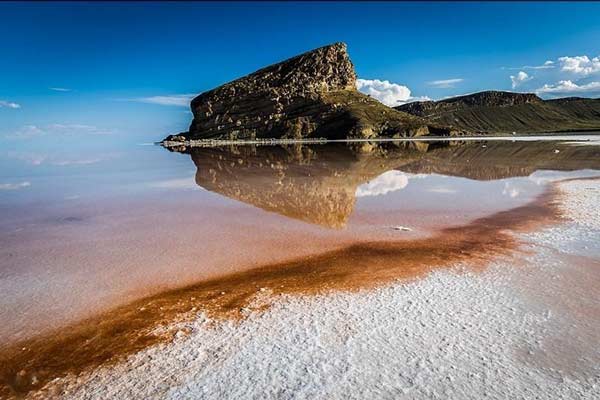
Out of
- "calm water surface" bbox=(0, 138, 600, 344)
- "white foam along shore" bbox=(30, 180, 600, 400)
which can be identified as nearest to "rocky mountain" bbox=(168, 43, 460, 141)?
"calm water surface" bbox=(0, 138, 600, 344)

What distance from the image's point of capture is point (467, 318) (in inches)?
310

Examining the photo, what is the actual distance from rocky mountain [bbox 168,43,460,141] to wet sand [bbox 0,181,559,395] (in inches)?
→ 5573

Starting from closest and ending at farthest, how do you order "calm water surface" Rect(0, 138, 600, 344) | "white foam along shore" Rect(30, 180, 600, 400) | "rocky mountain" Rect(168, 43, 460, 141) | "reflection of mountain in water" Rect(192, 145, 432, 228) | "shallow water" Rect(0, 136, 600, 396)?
"white foam along shore" Rect(30, 180, 600, 400)
"shallow water" Rect(0, 136, 600, 396)
"calm water surface" Rect(0, 138, 600, 344)
"reflection of mountain in water" Rect(192, 145, 432, 228)
"rocky mountain" Rect(168, 43, 460, 141)

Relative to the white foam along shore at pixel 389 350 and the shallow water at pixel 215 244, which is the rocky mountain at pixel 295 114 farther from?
the white foam along shore at pixel 389 350

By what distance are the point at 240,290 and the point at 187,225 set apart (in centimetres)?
793

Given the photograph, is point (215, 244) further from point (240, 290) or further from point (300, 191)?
point (300, 191)

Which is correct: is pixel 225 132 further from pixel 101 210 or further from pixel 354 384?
pixel 354 384

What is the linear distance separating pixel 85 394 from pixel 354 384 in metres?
3.88

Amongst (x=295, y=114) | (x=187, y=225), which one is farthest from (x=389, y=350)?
(x=295, y=114)

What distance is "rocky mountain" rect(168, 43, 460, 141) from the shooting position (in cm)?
16338

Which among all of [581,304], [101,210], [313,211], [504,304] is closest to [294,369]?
[504,304]

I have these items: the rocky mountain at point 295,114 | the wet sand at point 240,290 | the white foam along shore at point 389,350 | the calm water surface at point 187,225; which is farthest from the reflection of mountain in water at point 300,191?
the rocky mountain at point 295,114

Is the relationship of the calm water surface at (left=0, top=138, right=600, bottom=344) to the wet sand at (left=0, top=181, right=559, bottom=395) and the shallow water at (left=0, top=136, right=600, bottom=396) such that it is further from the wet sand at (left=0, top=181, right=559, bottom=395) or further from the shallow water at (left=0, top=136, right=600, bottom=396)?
the wet sand at (left=0, top=181, right=559, bottom=395)

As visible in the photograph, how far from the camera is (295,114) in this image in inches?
6969
